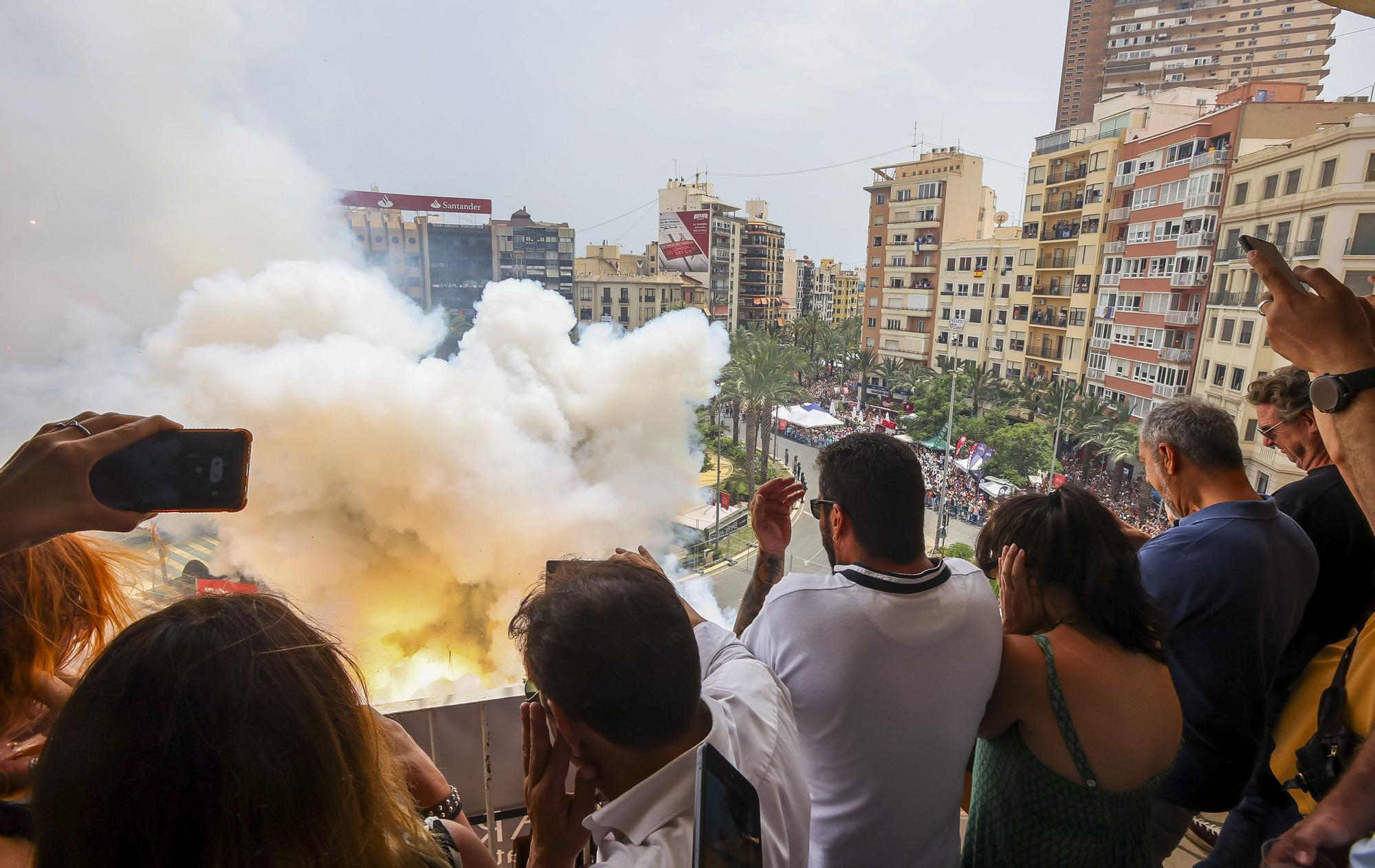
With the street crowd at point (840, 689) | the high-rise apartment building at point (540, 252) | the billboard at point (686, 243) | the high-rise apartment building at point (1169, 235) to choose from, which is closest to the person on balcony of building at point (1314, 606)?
the street crowd at point (840, 689)

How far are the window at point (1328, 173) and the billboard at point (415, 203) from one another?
11.4 meters

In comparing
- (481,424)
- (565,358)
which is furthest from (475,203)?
(481,424)

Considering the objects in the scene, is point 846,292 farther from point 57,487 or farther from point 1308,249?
point 57,487

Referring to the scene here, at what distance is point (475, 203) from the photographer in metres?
18.7

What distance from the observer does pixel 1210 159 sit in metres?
6.07

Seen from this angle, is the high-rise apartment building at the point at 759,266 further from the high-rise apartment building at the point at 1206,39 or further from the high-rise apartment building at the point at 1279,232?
the high-rise apartment building at the point at 1279,232

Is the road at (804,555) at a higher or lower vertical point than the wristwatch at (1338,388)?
lower

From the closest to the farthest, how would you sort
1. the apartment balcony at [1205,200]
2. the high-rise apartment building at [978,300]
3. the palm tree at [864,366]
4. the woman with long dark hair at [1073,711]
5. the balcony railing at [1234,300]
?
1. the woman with long dark hair at [1073,711]
2. the balcony railing at [1234,300]
3. the apartment balcony at [1205,200]
4. the high-rise apartment building at [978,300]
5. the palm tree at [864,366]

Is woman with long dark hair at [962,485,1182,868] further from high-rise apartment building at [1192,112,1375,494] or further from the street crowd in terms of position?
high-rise apartment building at [1192,112,1375,494]

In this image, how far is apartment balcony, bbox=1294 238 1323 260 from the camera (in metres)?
3.26

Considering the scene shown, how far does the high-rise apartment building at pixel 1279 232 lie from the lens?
119 inches

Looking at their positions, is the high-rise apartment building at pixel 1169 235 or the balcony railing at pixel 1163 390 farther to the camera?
the balcony railing at pixel 1163 390

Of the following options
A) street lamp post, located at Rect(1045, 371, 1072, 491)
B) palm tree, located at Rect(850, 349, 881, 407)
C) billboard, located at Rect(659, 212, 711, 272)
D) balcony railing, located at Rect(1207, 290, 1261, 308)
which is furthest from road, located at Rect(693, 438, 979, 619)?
billboard, located at Rect(659, 212, 711, 272)

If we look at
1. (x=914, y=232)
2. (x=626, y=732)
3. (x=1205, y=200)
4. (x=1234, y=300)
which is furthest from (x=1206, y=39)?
(x=626, y=732)
